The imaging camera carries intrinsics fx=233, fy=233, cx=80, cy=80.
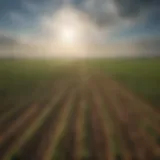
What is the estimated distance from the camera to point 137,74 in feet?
5.88

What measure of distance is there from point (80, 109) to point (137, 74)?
515 millimetres

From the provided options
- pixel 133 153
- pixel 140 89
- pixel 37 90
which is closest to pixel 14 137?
pixel 37 90

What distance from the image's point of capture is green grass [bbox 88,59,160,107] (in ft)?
5.75

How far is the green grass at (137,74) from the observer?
69.0 inches

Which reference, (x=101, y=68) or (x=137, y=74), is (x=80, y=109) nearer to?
(x=101, y=68)

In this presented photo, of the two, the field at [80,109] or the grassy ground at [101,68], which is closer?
the field at [80,109]

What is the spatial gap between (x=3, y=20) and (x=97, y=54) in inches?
29.4

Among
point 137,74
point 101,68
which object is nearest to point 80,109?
point 101,68

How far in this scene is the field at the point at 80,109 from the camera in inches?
63.3

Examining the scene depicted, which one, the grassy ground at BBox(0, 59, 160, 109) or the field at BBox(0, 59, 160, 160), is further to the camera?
the grassy ground at BBox(0, 59, 160, 109)

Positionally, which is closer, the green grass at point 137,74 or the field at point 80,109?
the field at point 80,109

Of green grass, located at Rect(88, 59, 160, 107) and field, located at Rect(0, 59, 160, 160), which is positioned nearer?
field, located at Rect(0, 59, 160, 160)

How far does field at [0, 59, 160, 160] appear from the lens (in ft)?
5.27

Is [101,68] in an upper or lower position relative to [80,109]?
upper
